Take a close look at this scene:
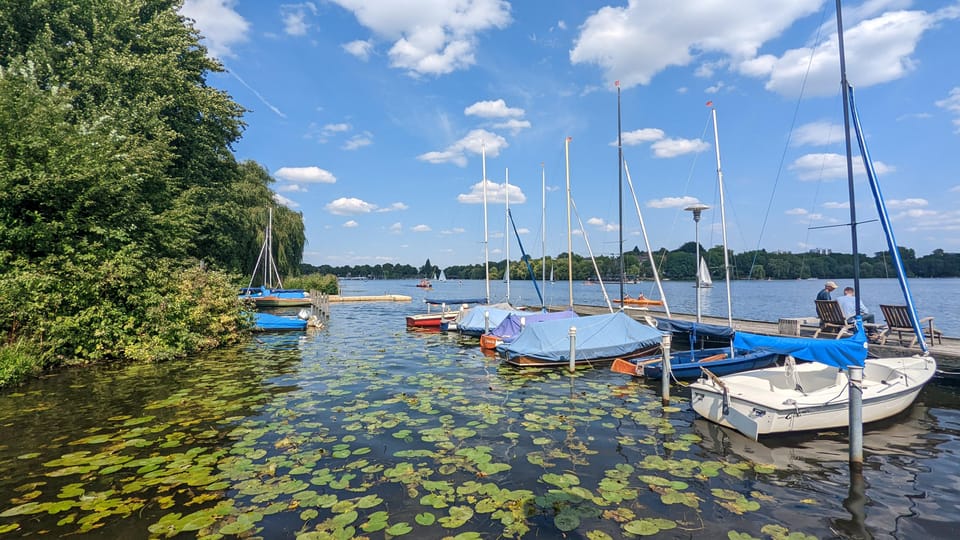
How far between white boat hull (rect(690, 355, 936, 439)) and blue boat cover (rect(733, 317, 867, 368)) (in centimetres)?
71

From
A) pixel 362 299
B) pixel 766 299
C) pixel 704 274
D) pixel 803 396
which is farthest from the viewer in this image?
pixel 766 299

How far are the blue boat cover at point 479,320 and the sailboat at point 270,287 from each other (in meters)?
25.0

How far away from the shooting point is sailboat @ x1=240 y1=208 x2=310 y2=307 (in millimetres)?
40844

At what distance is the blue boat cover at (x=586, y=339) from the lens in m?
15.3

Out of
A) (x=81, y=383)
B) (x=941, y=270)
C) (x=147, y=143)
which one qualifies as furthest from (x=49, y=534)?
(x=941, y=270)

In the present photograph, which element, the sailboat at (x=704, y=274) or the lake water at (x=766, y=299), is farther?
the lake water at (x=766, y=299)

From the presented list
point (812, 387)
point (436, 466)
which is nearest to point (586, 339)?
point (812, 387)

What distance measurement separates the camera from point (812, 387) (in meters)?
10.1

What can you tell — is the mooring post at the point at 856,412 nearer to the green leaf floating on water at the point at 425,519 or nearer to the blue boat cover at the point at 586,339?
the green leaf floating on water at the point at 425,519

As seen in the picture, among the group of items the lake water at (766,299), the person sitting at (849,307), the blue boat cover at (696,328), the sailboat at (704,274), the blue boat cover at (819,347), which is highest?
the sailboat at (704,274)

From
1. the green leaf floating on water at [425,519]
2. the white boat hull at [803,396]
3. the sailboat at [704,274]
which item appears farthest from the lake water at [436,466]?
the sailboat at [704,274]

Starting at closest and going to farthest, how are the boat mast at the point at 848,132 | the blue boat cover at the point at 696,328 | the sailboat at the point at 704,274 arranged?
1. the boat mast at the point at 848,132
2. the blue boat cover at the point at 696,328
3. the sailboat at the point at 704,274

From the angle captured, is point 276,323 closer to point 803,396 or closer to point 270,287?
point 270,287

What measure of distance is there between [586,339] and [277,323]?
1886cm
